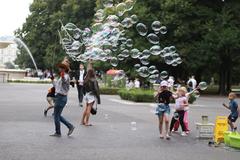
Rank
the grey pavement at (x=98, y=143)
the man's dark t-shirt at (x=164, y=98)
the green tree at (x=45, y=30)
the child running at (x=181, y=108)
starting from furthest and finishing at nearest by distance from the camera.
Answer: the green tree at (x=45, y=30), the child running at (x=181, y=108), the man's dark t-shirt at (x=164, y=98), the grey pavement at (x=98, y=143)

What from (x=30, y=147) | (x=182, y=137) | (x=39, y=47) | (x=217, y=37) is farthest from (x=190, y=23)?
(x=39, y=47)

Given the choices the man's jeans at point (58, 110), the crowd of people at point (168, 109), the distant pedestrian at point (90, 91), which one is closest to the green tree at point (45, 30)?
the distant pedestrian at point (90, 91)

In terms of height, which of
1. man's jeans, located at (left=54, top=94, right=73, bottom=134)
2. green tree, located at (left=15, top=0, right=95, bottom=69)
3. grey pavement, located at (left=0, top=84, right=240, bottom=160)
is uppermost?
green tree, located at (left=15, top=0, right=95, bottom=69)

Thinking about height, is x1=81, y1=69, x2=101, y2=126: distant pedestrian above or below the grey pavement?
above

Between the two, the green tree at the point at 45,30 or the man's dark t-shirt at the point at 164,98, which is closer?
the man's dark t-shirt at the point at 164,98

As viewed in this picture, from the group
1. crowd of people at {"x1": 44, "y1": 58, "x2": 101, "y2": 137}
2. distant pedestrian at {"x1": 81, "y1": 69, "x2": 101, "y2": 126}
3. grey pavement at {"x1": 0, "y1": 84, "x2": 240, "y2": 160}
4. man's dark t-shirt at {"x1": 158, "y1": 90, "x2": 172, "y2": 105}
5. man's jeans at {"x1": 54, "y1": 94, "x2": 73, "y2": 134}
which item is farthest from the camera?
distant pedestrian at {"x1": 81, "y1": 69, "x2": 101, "y2": 126}

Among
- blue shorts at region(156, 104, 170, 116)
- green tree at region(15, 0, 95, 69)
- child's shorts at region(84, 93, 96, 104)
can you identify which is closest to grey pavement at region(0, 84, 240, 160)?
blue shorts at region(156, 104, 170, 116)

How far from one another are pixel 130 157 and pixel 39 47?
7723 centimetres

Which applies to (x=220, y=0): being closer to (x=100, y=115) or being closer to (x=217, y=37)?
(x=217, y=37)

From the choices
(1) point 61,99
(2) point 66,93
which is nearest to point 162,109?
(2) point 66,93

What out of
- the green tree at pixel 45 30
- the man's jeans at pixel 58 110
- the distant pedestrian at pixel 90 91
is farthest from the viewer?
the green tree at pixel 45 30

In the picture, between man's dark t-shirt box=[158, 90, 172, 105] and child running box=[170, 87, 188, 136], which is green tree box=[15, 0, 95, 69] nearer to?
child running box=[170, 87, 188, 136]

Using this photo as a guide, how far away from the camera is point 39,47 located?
86000 mm

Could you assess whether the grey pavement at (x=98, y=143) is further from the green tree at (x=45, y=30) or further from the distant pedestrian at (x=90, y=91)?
the green tree at (x=45, y=30)
